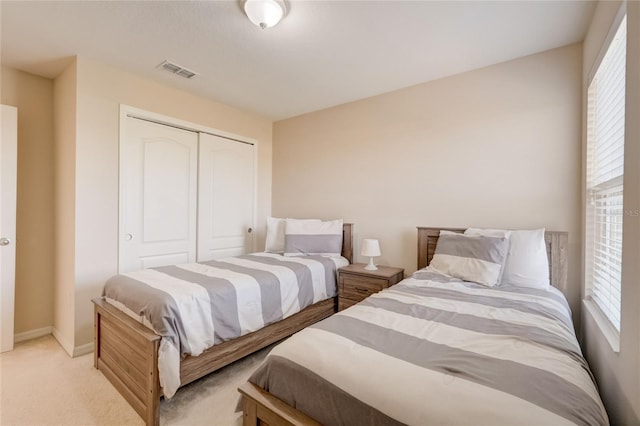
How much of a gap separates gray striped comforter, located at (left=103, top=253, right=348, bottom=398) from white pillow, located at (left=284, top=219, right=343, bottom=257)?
1.33 feet

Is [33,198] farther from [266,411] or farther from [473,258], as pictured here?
[473,258]

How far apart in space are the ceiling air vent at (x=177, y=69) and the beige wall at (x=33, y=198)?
1.21 m

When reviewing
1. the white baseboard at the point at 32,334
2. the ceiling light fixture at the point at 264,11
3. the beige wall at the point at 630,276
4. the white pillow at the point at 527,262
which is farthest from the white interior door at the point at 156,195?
the beige wall at the point at 630,276

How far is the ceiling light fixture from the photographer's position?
1.71 meters

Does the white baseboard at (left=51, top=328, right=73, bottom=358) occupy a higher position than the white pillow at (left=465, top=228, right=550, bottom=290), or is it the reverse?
the white pillow at (left=465, top=228, right=550, bottom=290)

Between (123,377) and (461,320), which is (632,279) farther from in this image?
(123,377)

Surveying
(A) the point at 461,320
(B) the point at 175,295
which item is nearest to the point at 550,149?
(A) the point at 461,320

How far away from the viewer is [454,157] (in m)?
2.69

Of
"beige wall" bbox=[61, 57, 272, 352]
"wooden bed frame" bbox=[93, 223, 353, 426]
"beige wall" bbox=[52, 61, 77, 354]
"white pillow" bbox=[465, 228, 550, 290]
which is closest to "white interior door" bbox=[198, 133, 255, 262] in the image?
"beige wall" bbox=[61, 57, 272, 352]

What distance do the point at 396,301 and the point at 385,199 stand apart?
163 centimetres

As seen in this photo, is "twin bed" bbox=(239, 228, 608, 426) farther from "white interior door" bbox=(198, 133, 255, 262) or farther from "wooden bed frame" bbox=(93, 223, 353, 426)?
"white interior door" bbox=(198, 133, 255, 262)

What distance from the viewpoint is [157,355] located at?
1.57 meters

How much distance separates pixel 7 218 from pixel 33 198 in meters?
0.31

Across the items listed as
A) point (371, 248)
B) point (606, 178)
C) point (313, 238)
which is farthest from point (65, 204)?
point (606, 178)
